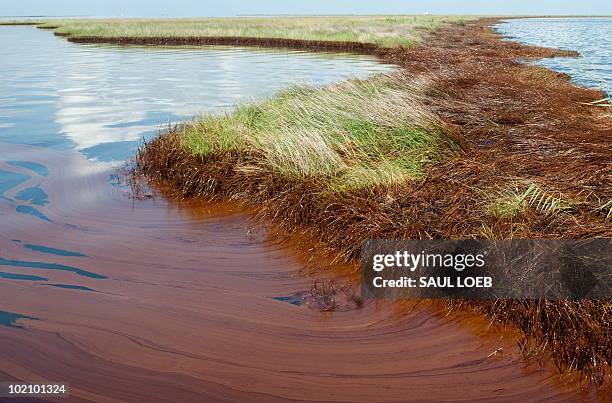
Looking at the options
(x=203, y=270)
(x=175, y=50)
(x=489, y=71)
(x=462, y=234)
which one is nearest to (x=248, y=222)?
(x=203, y=270)

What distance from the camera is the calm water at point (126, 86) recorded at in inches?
448

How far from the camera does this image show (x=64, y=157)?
921 cm

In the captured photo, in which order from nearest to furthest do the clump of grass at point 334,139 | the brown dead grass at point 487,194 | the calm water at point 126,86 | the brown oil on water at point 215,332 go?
1. the brown oil on water at point 215,332
2. the brown dead grass at point 487,194
3. the clump of grass at point 334,139
4. the calm water at point 126,86

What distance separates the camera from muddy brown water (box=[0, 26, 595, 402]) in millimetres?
3271

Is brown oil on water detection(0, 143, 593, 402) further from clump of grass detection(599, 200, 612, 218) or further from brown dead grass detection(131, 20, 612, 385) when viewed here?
clump of grass detection(599, 200, 612, 218)

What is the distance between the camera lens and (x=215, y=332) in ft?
12.7

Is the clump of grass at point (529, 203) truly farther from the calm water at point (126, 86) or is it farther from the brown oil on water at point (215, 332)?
the calm water at point (126, 86)

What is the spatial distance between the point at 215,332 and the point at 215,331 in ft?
0.05

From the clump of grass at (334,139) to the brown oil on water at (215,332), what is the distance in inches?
53.7

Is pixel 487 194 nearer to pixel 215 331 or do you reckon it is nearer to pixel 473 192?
pixel 473 192

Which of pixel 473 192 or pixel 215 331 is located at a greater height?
pixel 473 192

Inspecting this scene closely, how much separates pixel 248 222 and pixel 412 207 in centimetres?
203

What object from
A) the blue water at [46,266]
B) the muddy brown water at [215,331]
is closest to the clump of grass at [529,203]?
the muddy brown water at [215,331]

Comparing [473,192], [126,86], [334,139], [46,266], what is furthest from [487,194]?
[126,86]
